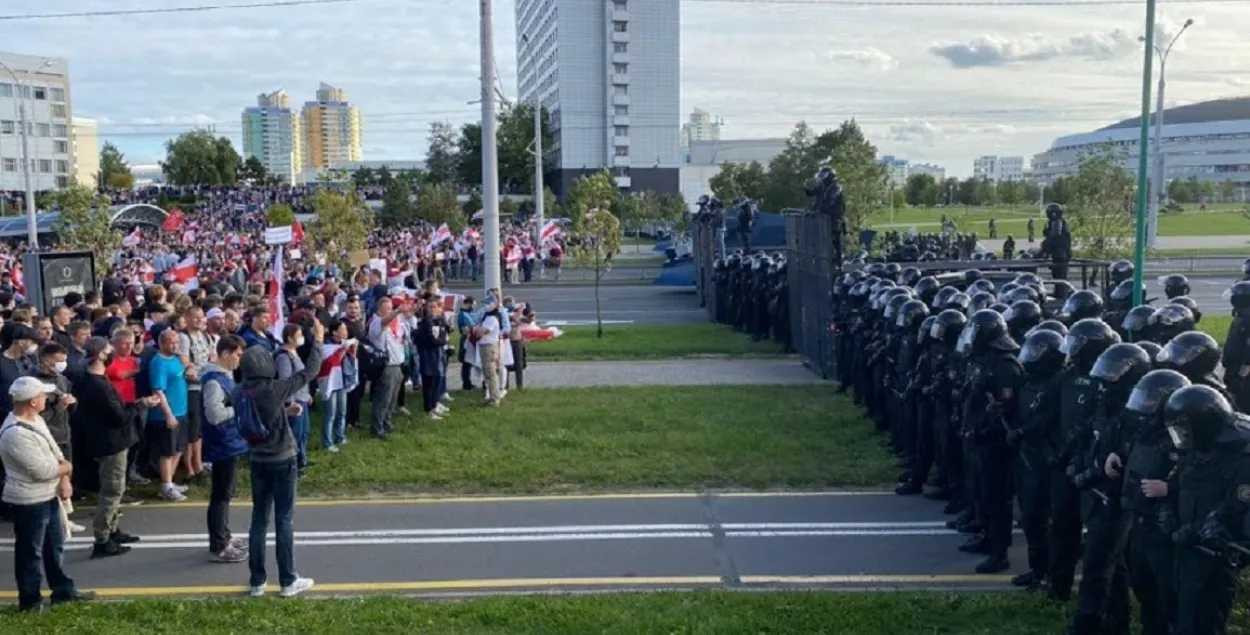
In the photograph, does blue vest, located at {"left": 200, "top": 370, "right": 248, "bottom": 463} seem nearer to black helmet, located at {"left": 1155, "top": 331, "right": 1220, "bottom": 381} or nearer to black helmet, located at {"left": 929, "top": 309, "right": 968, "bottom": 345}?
black helmet, located at {"left": 929, "top": 309, "right": 968, "bottom": 345}

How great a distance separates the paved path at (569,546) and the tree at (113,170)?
82693 millimetres

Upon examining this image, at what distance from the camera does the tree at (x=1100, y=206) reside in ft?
96.6

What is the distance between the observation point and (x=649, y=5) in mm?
94875

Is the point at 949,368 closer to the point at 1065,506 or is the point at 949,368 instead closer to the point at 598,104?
the point at 1065,506

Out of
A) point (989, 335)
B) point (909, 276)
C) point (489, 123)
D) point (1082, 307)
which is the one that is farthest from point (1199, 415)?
point (489, 123)

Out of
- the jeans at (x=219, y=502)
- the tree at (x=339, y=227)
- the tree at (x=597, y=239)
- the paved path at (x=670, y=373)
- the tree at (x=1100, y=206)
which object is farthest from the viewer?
the tree at (x=339, y=227)

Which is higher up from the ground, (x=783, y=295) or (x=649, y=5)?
(x=649, y=5)

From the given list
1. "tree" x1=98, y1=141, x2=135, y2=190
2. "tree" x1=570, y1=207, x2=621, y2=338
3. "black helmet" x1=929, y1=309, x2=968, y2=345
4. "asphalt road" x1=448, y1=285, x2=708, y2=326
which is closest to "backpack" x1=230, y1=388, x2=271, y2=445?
"black helmet" x1=929, y1=309, x2=968, y2=345

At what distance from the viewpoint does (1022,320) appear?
941 cm

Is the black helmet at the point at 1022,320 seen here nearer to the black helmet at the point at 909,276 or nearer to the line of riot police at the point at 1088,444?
the line of riot police at the point at 1088,444

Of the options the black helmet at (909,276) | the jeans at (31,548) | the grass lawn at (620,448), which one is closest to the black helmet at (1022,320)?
the grass lawn at (620,448)

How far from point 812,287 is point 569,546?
9.76 m

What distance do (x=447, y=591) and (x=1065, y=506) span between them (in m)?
4.44

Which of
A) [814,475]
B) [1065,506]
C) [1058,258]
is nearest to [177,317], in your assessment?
[814,475]
